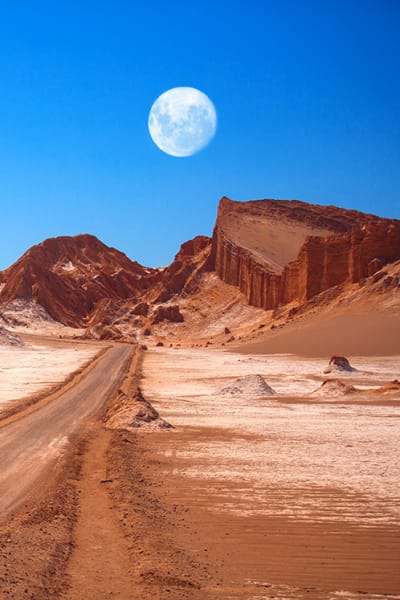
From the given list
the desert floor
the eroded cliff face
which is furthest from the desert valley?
the eroded cliff face

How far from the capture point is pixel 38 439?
51.5ft

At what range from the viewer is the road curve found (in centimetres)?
1060

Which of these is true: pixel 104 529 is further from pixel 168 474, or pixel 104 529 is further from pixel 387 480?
pixel 387 480

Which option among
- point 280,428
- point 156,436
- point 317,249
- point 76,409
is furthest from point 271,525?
point 317,249

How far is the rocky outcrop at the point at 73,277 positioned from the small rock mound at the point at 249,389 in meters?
98.0

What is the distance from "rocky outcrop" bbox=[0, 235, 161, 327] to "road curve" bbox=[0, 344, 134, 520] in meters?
101

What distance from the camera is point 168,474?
11.9 m

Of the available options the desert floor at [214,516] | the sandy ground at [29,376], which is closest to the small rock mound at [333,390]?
the desert floor at [214,516]

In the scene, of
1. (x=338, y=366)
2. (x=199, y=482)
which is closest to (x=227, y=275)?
(x=338, y=366)

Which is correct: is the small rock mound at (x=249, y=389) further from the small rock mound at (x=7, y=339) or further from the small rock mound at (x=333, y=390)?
the small rock mound at (x=7, y=339)

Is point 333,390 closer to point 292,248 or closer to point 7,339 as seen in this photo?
point 7,339

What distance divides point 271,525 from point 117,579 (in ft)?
8.66

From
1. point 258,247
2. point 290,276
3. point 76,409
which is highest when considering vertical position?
point 258,247

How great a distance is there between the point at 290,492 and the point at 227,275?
98.2 metres
